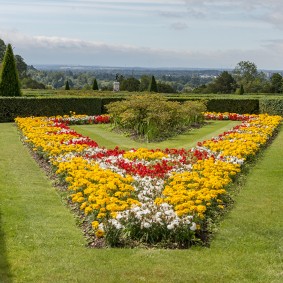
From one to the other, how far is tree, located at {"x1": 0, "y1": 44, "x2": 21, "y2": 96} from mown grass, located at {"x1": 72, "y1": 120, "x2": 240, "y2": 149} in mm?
5275

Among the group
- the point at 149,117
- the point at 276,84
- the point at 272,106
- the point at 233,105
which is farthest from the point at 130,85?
the point at 149,117

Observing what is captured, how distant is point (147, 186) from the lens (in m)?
7.78

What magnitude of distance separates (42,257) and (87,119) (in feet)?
49.7

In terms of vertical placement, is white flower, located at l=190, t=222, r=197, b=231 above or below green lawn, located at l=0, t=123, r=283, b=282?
above

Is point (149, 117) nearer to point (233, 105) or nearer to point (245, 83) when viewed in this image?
point (233, 105)

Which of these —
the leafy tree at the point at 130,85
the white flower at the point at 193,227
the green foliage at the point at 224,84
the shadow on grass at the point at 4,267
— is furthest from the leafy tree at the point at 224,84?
the shadow on grass at the point at 4,267

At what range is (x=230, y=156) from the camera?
1020cm

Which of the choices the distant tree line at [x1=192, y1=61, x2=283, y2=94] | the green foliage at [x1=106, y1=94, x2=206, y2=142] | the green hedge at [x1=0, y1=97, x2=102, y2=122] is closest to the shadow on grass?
the green foliage at [x1=106, y1=94, x2=206, y2=142]

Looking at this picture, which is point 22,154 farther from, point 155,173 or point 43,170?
point 155,173

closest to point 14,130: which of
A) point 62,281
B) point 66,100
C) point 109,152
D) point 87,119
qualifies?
point 87,119

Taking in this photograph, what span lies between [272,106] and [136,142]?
36.6 feet

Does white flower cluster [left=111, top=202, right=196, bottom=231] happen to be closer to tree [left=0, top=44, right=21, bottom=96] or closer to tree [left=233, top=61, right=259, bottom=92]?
tree [left=0, top=44, right=21, bottom=96]

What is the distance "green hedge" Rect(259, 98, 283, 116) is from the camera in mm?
23348

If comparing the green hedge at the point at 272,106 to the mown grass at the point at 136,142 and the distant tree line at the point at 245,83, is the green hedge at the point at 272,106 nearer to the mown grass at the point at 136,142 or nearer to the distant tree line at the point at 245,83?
the mown grass at the point at 136,142
